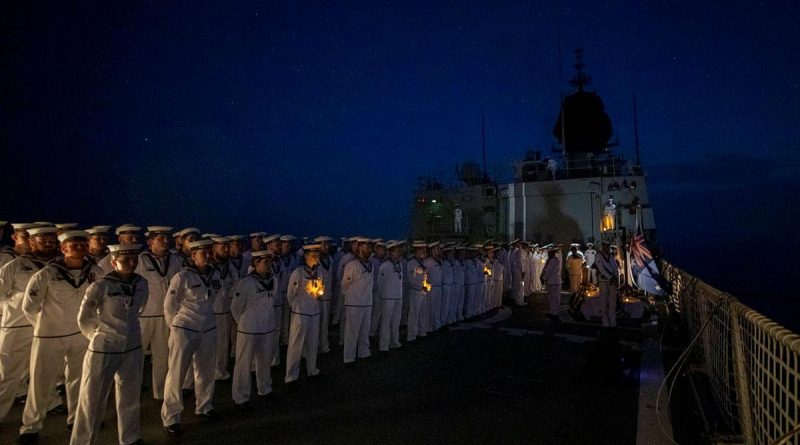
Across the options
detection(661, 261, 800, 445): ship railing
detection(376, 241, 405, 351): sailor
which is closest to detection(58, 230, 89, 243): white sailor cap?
detection(376, 241, 405, 351): sailor

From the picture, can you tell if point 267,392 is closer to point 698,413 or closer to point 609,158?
point 698,413

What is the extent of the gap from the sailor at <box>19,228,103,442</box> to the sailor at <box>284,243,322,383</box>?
250 centimetres

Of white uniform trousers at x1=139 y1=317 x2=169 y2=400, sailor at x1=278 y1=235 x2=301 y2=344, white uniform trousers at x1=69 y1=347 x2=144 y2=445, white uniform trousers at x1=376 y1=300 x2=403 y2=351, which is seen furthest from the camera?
sailor at x1=278 y1=235 x2=301 y2=344

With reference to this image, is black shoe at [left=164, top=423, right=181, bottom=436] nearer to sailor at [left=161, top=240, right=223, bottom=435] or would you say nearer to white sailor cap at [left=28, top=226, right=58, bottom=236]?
sailor at [left=161, top=240, right=223, bottom=435]

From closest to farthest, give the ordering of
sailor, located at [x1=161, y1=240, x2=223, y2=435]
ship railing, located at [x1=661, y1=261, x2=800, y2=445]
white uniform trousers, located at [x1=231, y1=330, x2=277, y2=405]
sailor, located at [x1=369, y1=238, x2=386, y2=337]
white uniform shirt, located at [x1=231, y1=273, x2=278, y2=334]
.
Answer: ship railing, located at [x1=661, y1=261, x2=800, y2=445] < sailor, located at [x1=161, y1=240, x2=223, y2=435] < white uniform trousers, located at [x1=231, y1=330, x2=277, y2=405] < white uniform shirt, located at [x1=231, y1=273, x2=278, y2=334] < sailor, located at [x1=369, y1=238, x2=386, y2=337]

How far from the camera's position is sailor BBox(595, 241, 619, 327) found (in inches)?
401

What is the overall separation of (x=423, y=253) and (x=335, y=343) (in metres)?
2.95

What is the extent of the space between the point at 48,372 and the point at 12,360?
0.78 m

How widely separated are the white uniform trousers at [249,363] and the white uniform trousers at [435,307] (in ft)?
16.6

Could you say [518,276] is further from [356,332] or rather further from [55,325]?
[55,325]

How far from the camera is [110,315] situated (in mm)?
4188

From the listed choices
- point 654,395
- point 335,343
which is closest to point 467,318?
point 335,343

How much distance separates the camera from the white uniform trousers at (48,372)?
454 cm

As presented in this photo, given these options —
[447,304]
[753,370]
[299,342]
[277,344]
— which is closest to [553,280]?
[447,304]
